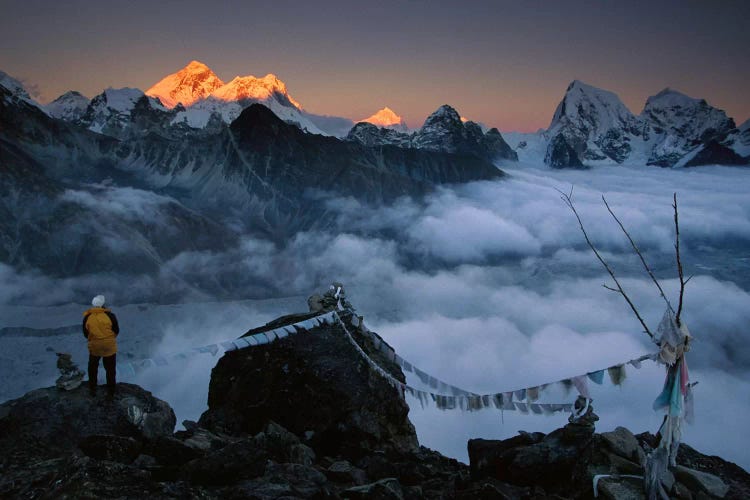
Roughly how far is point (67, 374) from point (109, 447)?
10.9 feet

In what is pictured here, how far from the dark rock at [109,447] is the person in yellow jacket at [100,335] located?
1924 mm

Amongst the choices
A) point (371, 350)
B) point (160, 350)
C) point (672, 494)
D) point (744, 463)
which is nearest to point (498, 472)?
point (672, 494)

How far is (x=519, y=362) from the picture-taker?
19550cm

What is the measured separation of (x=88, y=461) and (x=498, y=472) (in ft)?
25.9

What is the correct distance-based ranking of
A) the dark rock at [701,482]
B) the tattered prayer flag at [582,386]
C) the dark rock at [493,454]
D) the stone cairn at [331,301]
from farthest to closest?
1. the stone cairn at [331,301]
2. the tattered prayer flag at [582,386]
3. the dark rock at [493,454]
4. the dark rock at [701,482]

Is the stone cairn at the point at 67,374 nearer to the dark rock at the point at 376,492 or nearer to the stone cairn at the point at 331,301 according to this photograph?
the dark rock at the point at 376,492

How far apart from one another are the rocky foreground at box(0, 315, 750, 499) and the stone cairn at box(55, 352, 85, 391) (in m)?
0.30

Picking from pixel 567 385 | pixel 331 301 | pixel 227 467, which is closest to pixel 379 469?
pixel 227 467

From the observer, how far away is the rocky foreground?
26.0ft

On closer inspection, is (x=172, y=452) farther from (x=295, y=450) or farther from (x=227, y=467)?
(x=295, y=450)

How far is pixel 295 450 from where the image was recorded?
12.1 m

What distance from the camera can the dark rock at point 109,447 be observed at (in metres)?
9.56

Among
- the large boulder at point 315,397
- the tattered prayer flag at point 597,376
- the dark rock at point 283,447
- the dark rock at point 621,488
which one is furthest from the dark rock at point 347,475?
the tattered prayer flag at point 597,376

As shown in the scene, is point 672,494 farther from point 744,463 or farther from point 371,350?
point 744,463
